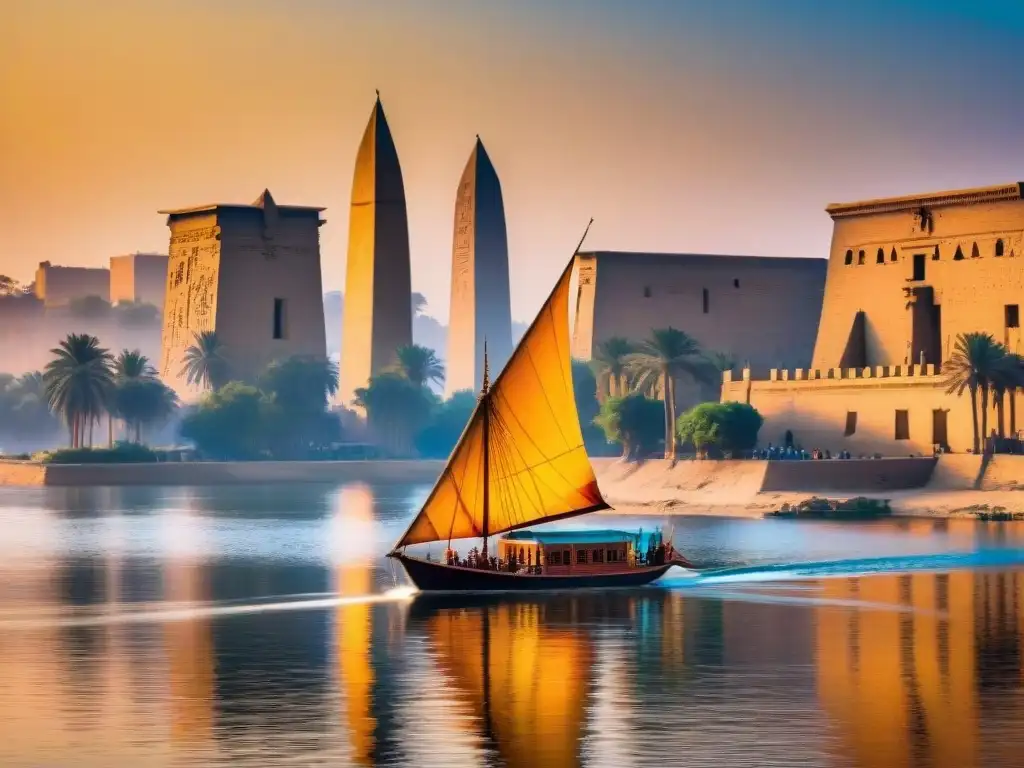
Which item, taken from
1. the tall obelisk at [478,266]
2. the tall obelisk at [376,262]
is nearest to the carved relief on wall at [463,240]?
the tall obelisk at [478,266]

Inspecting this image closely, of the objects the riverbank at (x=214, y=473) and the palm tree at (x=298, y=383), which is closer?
the riverbank at (x=214, y=473)

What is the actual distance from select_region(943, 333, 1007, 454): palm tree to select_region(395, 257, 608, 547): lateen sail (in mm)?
36263

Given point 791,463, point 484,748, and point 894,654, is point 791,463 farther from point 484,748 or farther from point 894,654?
point 484,748

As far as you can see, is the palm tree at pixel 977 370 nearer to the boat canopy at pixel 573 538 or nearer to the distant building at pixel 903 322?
the distant building at pixel 903 322

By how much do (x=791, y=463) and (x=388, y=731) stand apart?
5390 cm

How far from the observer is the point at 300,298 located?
5733 inches

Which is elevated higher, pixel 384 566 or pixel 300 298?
pixel 300 298

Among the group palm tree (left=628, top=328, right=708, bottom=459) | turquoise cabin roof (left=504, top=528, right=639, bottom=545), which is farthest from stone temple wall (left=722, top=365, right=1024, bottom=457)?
turquoise cabin roof (left=504, top=528, right=639, bottom=545)

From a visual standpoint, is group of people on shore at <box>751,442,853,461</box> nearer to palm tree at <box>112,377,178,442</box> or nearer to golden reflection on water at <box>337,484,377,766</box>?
golden reflection on water at <box>337,484,377,766</box>

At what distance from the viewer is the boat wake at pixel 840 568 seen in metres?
54.2

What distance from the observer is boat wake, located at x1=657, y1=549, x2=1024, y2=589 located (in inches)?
2133

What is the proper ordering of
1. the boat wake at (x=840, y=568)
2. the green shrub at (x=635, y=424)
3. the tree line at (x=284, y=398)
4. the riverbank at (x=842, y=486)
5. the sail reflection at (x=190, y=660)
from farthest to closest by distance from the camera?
1. the tree line at (x=284, y=398)
2. the green shrub at (x=635, y=424)
3. the riverbank at (x=842, y=486)
4. the boat wake at (x=840, y=568)
5. the sail reflection at (x=190, y=660)

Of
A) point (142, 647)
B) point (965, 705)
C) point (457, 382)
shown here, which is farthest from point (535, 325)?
point (457, 382)

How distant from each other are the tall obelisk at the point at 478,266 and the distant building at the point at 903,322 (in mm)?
36155
